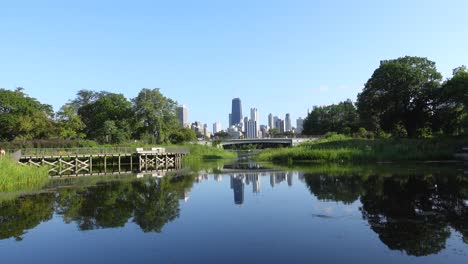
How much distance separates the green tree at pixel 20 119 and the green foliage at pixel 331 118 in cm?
7362

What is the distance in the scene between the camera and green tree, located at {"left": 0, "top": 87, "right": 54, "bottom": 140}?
65000 millimetres

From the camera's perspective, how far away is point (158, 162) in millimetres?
57219

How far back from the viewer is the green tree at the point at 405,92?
62250mm

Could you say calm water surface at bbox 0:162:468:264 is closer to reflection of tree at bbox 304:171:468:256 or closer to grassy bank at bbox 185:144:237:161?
reflection of tree at bbox 304:171:468:256

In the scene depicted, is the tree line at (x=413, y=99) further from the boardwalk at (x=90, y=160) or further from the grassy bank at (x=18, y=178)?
the grassy bank at (x=18, y=178)

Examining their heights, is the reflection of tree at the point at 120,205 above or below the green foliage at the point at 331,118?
below

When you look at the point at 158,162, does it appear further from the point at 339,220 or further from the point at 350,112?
the point at 350,112

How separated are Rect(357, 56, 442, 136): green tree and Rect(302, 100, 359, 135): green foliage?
44074mm

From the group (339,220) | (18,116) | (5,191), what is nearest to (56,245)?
(339,220)

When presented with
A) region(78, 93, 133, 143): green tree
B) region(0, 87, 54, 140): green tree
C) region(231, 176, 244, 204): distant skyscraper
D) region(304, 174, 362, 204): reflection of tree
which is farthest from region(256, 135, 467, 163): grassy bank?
region(0, 87, 54, 140): green tree

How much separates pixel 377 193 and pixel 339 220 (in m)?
7.51

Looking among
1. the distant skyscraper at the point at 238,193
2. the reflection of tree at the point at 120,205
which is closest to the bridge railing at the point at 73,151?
the reflection of tree at the point at 120,205

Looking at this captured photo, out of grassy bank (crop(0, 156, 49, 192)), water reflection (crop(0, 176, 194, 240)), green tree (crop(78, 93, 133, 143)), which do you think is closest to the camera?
water reflection (crop(0, 176, 194, 240))

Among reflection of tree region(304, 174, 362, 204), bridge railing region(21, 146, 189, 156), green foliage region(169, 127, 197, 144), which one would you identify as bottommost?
reflection of tree region(304, 174, 362, 204)
